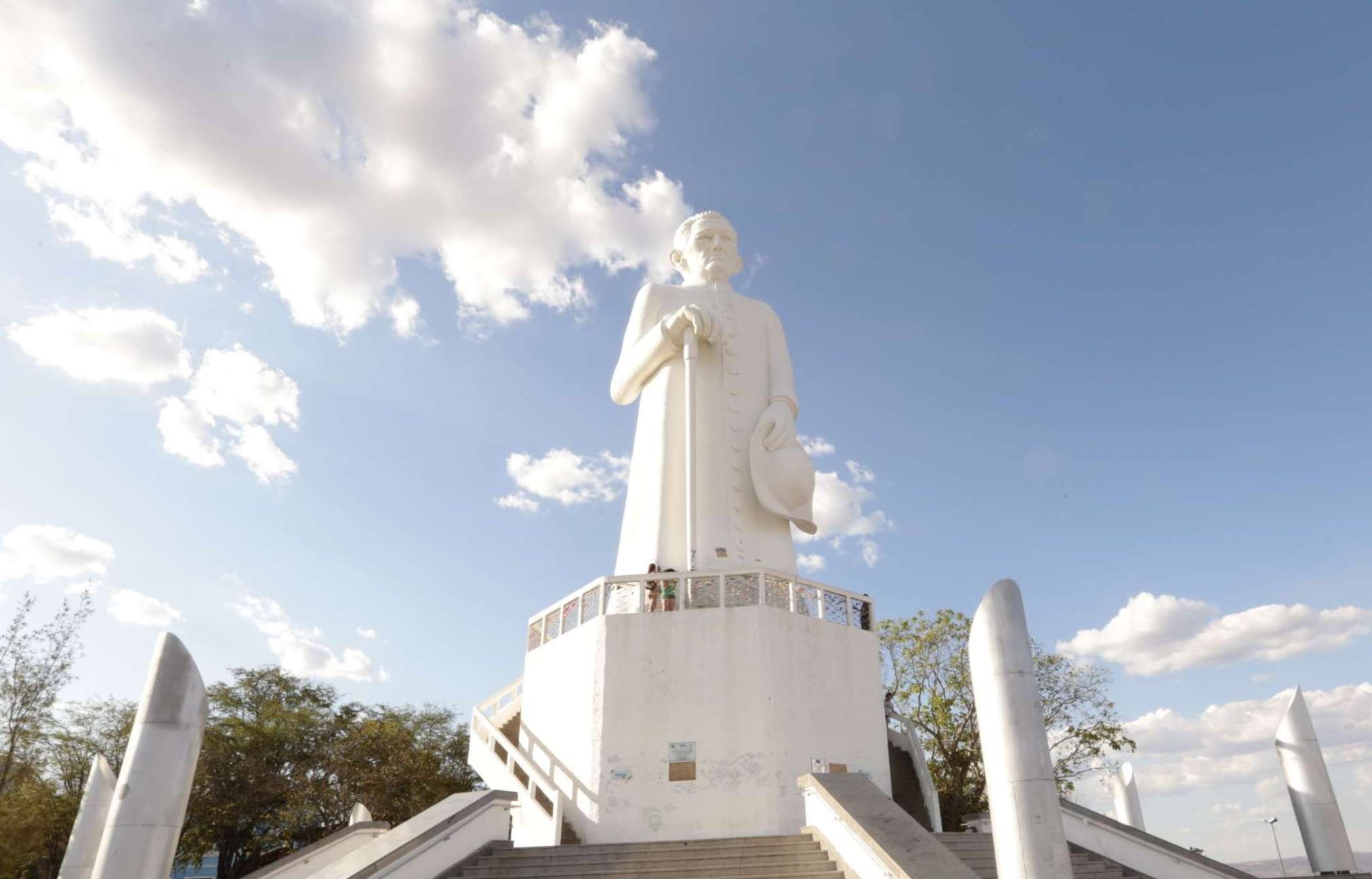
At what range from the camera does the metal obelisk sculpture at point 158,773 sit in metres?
7.46

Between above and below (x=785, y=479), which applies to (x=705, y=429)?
above

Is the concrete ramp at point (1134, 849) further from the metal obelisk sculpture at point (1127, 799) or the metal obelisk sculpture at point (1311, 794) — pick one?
the metal obelisk sculpture at point (1127, 799)

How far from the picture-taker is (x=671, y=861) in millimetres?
9805

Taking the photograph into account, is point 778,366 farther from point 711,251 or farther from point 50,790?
point 50,790

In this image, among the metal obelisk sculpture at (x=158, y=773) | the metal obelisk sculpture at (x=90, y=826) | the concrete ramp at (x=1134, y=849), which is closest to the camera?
the metal obelisk sculpture at (x=158, y=773)

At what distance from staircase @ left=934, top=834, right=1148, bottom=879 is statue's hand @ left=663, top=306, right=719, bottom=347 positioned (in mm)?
9435

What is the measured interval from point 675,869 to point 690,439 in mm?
7702

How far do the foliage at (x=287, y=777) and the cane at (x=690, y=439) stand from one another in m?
13.8

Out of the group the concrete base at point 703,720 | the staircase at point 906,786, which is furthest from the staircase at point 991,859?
the staircase at point 906,786

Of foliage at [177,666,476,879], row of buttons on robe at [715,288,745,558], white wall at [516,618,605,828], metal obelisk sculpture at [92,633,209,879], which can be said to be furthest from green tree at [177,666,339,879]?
metal obelisk sculpture at [92,633,209,879]

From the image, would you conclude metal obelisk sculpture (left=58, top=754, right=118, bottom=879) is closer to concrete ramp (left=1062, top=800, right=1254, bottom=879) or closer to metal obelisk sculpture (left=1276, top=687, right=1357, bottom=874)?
concrete ramp (left=1062, top=800, right=1254, bottom=879)

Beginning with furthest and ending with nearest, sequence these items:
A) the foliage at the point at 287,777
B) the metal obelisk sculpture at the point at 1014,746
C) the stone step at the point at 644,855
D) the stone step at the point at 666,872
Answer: the foliage at the point at 287,777
the stone step at the point at 644,855
the stone step at the point at 666,872
the metal obelisk sculpture at the point at 1014,746


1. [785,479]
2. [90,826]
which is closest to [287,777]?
[90,826]

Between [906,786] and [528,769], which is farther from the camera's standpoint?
[906,786]
